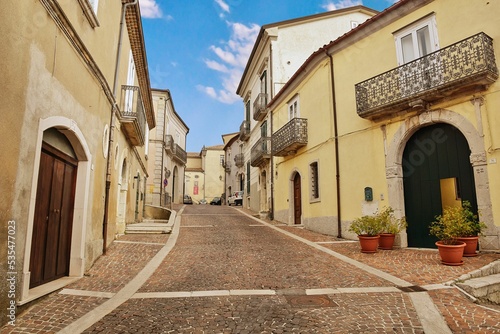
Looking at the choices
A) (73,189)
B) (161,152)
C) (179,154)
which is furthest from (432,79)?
(179,154)

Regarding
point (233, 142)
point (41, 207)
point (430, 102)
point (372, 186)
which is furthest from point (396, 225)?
point (233, 142)

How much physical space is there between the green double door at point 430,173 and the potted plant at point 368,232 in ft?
4.57

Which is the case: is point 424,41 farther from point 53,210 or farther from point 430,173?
point 53,210

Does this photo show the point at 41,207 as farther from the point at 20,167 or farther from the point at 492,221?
the point at 492,221

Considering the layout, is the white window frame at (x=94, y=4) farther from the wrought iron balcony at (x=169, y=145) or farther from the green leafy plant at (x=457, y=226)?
the wrought iron balcony at (x=169, y=145)

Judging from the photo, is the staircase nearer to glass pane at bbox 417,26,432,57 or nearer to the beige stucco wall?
the beige stucco wall

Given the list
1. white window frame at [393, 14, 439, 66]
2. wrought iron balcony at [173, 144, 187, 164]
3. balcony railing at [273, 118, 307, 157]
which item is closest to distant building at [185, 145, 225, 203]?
wrought iron balcony at [173, 144, 187, 164]

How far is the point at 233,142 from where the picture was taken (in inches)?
1508

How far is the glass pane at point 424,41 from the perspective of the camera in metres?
8.98

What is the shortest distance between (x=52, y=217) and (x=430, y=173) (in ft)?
30.4

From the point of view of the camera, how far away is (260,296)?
496 cm

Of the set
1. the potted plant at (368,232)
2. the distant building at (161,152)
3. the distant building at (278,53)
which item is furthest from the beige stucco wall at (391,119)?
the distant building at (161,152)

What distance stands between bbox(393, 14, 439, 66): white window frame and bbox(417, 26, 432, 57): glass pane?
93 mm

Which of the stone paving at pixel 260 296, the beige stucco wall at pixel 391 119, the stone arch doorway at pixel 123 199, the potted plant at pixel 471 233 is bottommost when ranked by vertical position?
the stone paving at pixel 260 296
